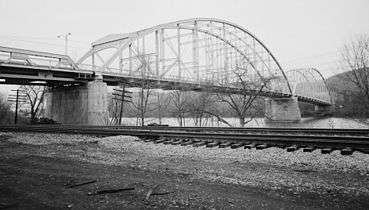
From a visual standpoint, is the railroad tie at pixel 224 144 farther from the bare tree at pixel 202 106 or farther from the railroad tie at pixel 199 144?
the bare tree at pixel 202 106

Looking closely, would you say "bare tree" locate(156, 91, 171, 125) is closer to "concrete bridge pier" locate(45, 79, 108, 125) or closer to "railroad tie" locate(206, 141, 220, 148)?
"concrete bridge pier" locate(45, 79, 108, 125)

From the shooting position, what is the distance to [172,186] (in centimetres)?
507

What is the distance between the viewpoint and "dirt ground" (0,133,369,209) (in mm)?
4156

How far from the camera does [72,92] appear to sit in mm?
38500

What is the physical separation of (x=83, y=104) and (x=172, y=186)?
110ft

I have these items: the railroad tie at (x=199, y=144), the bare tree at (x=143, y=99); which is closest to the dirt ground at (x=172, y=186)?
the railroad tie at (x=199, y=144)

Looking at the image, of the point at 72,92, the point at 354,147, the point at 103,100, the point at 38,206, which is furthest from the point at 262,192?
the point at 72,92

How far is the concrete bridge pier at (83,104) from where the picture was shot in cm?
3562

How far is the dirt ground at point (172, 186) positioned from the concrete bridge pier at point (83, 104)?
93.4ft

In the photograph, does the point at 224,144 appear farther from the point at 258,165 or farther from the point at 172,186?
the point at 172,186

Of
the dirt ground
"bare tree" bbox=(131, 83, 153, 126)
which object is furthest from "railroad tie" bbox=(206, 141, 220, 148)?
"bare tree" bbox=(131, 83, 153, 126)

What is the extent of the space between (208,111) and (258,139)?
2049cm

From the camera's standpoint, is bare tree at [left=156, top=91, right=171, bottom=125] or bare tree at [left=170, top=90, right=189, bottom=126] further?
bare tree at [left=156, top=91, right=171, bottom=125]

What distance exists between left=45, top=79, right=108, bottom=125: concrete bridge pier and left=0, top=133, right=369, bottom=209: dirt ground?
2847 centimetres
